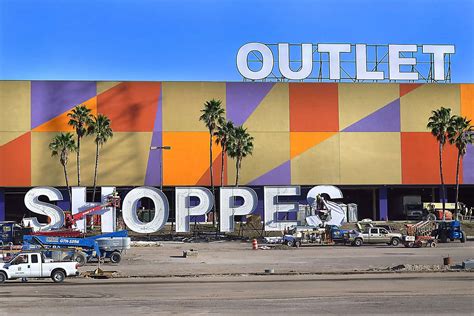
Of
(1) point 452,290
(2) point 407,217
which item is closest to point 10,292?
(1) point 452,290

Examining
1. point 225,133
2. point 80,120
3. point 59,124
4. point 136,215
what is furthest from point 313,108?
point 136,215

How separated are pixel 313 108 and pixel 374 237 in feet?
109

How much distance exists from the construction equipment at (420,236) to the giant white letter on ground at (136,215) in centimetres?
2219

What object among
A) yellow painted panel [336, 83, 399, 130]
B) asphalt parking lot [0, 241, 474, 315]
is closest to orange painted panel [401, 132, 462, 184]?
yellow painted panel [336, 83, 399, 130]

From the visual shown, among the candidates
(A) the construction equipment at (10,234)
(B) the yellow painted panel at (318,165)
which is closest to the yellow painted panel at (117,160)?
(B) the yellow painted panel at (318,165)

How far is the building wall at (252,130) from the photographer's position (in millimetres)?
87750

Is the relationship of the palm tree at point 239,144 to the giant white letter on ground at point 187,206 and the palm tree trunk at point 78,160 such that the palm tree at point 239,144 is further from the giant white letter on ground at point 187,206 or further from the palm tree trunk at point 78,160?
the giant white letter on ground at point 187,206

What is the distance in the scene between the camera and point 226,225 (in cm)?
6581

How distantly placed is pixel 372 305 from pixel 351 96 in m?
72.4

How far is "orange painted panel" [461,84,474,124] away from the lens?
9438 centimetres

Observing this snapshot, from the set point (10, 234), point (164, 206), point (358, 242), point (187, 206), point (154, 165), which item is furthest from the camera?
point (154, 165)

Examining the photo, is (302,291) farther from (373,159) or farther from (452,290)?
(373,159)

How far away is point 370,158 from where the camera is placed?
92125 millimetres

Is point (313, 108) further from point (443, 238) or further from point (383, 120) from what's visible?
point (443, 238)
